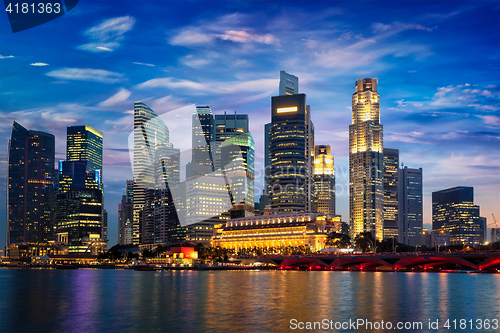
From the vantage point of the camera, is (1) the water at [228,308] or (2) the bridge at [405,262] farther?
(2) the bridge at [405,262]

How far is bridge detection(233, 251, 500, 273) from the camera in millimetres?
150125

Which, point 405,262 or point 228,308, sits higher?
point 228,308

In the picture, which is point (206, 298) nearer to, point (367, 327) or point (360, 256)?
point (367, 327)

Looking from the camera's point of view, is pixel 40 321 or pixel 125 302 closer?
pixel 40 321

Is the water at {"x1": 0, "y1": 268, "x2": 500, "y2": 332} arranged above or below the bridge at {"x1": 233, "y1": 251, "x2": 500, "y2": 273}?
above

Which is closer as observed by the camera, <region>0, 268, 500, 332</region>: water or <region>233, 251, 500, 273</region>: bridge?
<region>0, 268, 500, 332</region>: water

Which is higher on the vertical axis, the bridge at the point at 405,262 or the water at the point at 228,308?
the water at the point at 228,308

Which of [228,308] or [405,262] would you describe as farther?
[405,262]

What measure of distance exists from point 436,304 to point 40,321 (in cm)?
4893

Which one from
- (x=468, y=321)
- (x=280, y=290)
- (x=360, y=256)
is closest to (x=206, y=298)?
(x=280, y=290)

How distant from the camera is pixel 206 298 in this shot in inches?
2985

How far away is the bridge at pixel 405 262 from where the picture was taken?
15012 cm

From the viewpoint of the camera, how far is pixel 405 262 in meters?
164

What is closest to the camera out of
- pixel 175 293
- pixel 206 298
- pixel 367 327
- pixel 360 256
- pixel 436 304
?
pixel 367 327
